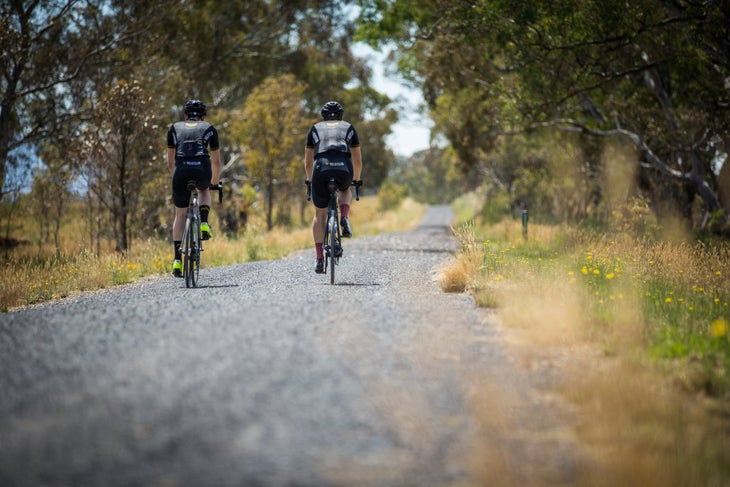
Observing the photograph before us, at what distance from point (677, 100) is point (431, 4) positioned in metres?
6.93

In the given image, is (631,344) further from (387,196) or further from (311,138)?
(387,196)

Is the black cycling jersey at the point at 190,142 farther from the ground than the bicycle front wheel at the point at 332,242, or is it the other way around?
the black cycling jersey at the point at 190,142

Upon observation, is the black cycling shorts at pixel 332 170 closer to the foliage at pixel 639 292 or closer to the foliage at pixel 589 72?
the foliage at pixel 639 292

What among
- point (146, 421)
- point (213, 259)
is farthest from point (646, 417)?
point (213, 259)

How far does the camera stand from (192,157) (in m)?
7.49

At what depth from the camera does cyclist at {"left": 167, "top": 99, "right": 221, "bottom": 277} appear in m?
7.49

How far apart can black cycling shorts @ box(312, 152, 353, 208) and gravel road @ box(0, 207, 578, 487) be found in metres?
2.34

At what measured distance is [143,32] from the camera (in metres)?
19.2

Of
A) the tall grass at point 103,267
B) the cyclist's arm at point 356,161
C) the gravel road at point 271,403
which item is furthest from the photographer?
the tall grass at point 103,267

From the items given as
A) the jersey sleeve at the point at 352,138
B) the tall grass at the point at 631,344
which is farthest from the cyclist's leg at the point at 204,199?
the tall grass at the point at 631,344

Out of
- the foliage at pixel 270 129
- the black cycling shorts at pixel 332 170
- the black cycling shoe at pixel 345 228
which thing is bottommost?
the black cycling shoe at pixel 345 228

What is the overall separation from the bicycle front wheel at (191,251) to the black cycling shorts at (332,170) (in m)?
1.45

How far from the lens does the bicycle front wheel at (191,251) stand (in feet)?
25.0

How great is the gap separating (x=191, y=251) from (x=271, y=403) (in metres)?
4.57
